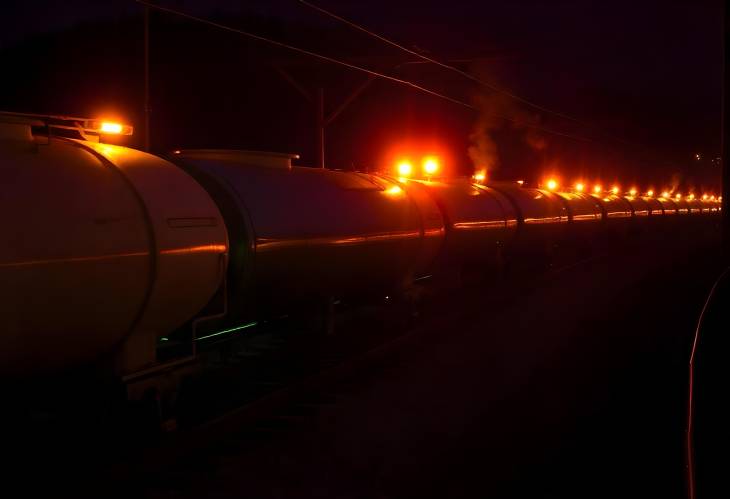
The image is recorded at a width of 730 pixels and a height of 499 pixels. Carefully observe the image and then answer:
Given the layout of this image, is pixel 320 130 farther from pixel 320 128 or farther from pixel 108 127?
pixel 108 127

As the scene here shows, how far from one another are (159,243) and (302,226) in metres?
3.01

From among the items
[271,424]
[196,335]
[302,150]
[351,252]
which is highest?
[302,150]

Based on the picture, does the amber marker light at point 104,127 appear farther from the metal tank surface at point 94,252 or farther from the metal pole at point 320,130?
the metal pole at point 320,130

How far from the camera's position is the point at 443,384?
10367mm

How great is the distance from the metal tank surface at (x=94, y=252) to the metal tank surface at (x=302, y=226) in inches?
38.8

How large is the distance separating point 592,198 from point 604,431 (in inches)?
953

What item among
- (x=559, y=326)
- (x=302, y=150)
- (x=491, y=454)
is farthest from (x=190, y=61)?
(x=491, y=454)

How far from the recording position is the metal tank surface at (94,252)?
581cm

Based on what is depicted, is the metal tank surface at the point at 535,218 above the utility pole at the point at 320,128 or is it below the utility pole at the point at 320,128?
below

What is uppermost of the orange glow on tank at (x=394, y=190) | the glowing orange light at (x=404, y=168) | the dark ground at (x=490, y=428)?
the glowing orange light at (x=404, y=168)

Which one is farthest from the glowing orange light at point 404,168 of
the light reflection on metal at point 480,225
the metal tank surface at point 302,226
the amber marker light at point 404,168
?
the metal tank surface at point 302,226

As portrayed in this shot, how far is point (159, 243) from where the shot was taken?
7047mm

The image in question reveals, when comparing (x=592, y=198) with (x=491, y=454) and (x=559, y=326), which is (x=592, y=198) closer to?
(x=559, y=326)

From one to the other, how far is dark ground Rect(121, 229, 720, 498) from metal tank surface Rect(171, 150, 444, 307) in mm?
1301
